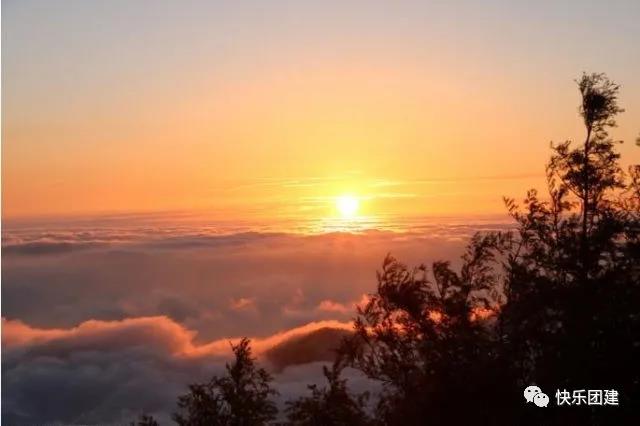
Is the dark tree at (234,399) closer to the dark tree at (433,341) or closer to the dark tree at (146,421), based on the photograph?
the dark tree at (146,421)

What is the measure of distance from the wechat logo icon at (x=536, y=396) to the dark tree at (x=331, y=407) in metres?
4.77

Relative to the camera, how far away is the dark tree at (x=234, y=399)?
19.3m

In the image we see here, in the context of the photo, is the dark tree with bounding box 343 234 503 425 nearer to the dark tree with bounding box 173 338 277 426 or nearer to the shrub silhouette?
the shrub silhouette

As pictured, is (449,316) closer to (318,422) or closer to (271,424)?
(318,422)

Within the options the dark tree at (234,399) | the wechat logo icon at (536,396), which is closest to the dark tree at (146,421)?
the dark tree at (234,399)

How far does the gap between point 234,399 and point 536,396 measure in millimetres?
9009

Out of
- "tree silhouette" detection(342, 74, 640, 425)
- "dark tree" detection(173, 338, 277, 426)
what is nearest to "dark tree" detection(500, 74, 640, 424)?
"tree silhouette" detection(342, 74, 640, 425)

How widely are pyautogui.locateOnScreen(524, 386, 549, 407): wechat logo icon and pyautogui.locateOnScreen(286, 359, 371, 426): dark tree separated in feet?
15.6

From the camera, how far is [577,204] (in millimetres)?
17969

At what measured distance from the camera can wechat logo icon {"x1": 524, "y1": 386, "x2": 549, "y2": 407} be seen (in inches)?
578

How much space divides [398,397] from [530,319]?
4013mm

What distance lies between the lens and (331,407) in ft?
59.2

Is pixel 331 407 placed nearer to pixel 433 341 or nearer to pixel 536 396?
pixel 433 341

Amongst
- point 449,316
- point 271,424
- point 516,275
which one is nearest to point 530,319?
point 516,275
